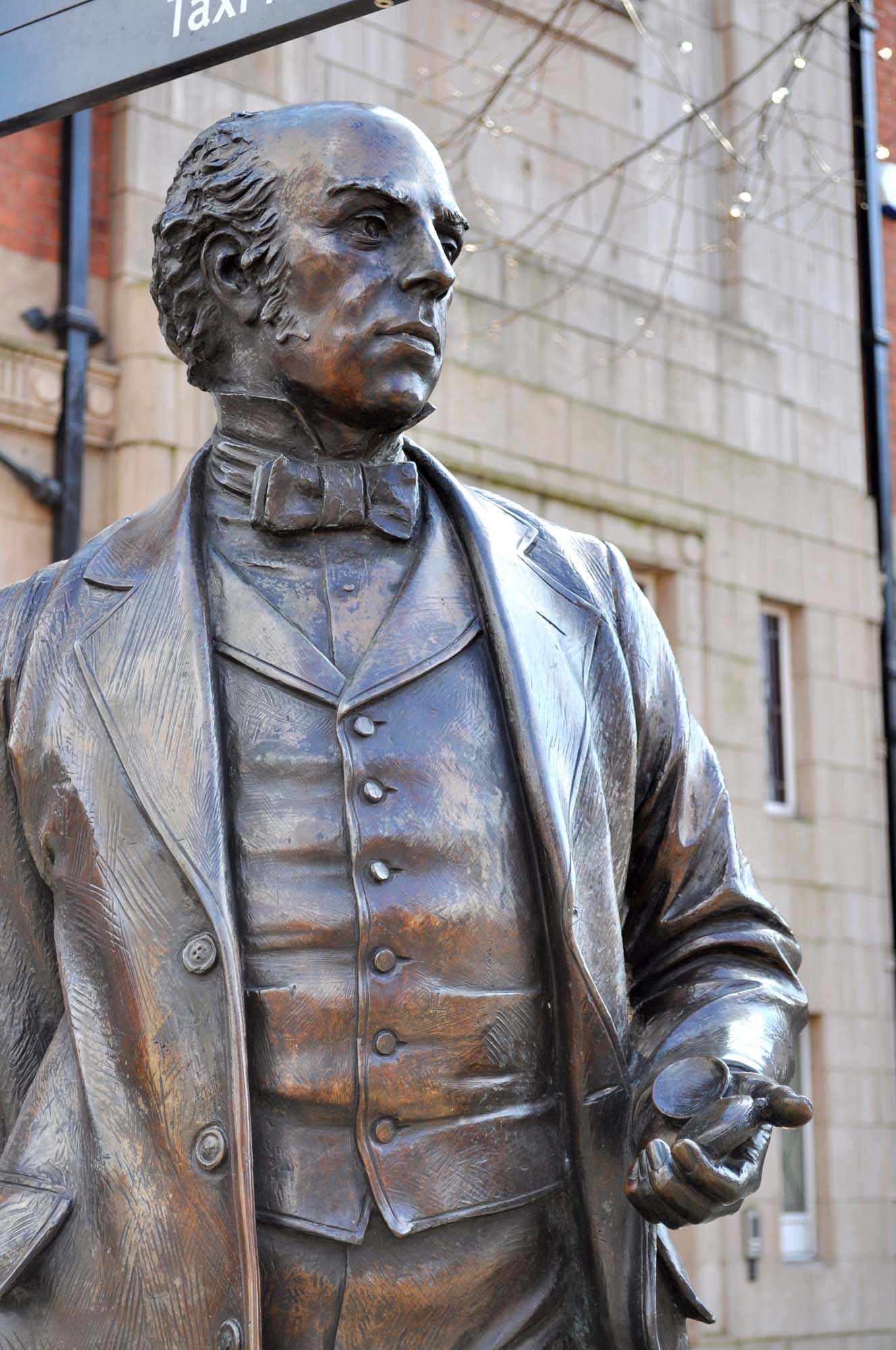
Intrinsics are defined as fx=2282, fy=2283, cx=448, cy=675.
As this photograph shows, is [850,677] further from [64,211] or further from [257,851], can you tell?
[257,851]

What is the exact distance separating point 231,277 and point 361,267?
8.4 inches

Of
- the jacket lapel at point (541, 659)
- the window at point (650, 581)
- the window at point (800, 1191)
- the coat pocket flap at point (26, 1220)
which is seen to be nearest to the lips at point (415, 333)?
the jacket lapel at point (541, 659)

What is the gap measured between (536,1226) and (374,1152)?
0.75ft

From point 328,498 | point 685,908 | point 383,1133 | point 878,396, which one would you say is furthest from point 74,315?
point 383,1133

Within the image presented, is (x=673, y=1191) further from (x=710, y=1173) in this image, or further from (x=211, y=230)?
(x=211, y=230)

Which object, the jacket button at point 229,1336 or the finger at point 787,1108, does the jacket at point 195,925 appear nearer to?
the jacket button at point 229,1336

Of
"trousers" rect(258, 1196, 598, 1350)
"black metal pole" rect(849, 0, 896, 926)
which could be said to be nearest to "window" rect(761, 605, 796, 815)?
"black metal pole" rect(849, 0, 896, 926)

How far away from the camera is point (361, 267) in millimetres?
2715

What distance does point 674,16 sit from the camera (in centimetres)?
1459

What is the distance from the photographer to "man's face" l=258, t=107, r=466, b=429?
2.71m

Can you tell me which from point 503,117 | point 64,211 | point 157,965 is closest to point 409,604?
point 157,965

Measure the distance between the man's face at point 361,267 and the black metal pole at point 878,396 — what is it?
13.2 m

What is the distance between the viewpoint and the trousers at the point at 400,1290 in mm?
2467

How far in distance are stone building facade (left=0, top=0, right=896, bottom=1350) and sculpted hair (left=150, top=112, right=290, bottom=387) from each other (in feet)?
27.4
